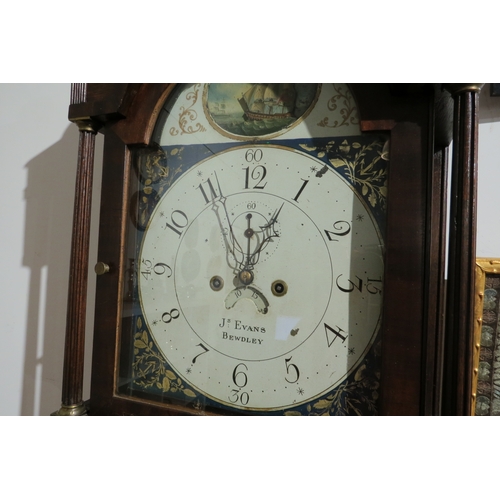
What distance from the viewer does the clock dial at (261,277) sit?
2.24 ft

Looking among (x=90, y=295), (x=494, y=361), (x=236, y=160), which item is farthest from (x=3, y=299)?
(x=494, y=361)

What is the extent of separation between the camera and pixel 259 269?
73cm

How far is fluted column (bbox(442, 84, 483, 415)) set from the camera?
0.56 metres

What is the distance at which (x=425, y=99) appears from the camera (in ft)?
2.09

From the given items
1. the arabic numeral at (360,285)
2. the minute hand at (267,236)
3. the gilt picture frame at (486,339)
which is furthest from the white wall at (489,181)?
the minute hand at (267,236)

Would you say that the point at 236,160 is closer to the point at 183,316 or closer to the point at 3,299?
the point at 183,316

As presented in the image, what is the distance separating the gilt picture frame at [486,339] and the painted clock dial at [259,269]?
264 millimetres

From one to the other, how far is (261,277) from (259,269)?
0.05 feet

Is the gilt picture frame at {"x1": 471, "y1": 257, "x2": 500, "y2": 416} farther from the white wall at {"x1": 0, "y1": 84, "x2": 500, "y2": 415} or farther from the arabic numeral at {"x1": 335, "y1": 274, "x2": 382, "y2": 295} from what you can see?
the white wall at {"x1": 0, "y1": 84, "x2": 500, "y2": 415}

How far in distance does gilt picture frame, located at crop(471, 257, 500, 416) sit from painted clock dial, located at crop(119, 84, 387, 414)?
0.87 ft

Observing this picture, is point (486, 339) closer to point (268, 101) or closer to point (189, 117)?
point (268, 101)

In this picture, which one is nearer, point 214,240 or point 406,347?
point 406,347

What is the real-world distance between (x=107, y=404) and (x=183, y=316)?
23 cm

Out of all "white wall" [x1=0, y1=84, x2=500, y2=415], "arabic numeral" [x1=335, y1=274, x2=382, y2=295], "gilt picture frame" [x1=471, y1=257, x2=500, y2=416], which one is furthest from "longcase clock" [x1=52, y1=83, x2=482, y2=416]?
"white wall" [x1=0, y1=84, x2=500, y2=415]
